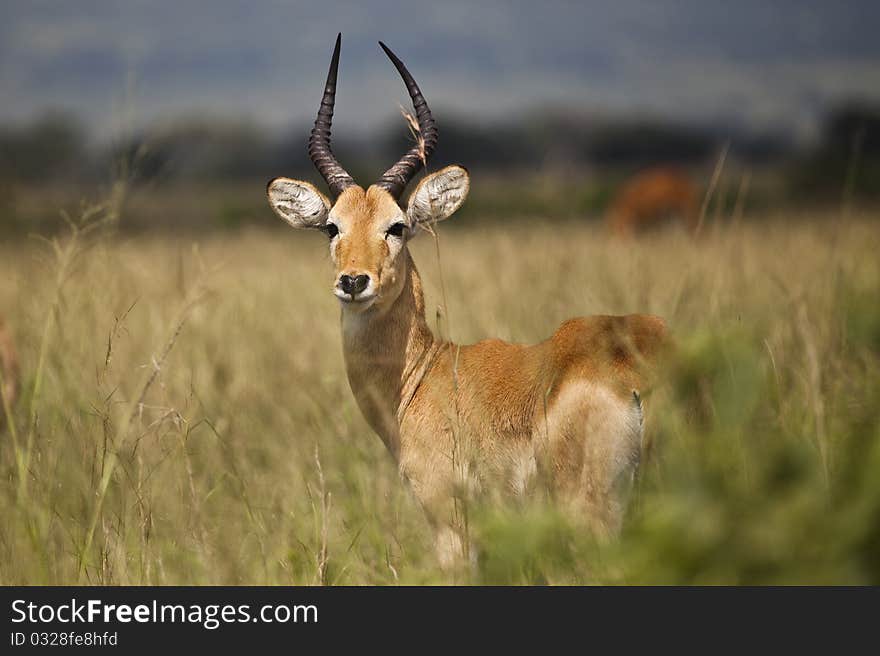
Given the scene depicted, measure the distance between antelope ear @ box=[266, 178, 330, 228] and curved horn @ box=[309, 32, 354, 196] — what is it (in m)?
0.11

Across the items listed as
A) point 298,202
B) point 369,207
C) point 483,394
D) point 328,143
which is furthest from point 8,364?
point 483,394

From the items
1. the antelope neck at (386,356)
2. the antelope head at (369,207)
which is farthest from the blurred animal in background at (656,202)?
the antelope neck at (386,356)

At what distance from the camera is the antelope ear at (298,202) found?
4.60 m

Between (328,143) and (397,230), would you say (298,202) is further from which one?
(397,230)

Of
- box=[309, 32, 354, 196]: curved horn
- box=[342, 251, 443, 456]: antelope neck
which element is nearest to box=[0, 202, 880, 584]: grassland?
box=[342, 251, 443, 456]: antelope neck

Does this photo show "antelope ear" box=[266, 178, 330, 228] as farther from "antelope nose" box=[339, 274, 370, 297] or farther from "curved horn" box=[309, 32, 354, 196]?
"antelope nose" box=[339, 274, 370, 297]

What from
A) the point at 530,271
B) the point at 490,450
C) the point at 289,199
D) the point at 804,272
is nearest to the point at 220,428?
the point at 289,199

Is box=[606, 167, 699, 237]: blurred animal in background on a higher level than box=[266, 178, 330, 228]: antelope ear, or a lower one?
higher

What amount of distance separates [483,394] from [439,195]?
44.2 inches

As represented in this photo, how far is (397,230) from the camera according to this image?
4.40 m

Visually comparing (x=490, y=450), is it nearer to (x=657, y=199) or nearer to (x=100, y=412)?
(x=100, y=412)

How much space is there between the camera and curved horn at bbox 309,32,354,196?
4.58 meters

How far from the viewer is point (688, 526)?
1.70 metres

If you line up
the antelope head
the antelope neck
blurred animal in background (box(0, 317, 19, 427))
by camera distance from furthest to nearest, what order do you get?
blurred animal in background (box(0, 317, 19, 427))
the antelope neck
the antelope head
